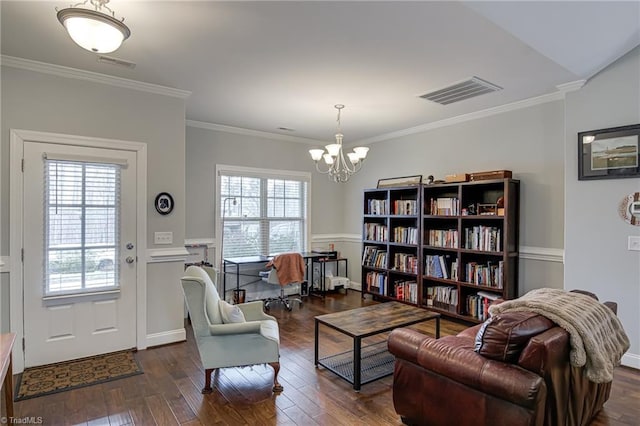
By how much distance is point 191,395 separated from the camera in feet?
8.73

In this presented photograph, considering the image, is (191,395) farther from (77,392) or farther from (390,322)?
(390,322)

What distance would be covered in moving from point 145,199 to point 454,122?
12.9ft

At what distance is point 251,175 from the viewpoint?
18.3 feet

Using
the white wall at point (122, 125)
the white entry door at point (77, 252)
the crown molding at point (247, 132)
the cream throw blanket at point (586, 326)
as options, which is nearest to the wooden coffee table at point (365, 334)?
the cream throw blanket at point (586, 326)

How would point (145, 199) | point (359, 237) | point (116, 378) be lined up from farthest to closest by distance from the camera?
point (359, 237) → point (145, 199) → point (116, 378)

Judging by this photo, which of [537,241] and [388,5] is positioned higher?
[388,5]

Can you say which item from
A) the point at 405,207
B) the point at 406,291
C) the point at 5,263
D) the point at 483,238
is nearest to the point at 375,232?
the point at 405,207

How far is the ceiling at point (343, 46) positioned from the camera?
225cm

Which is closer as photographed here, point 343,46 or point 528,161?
point 343,46

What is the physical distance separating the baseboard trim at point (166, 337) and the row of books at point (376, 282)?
2.89m

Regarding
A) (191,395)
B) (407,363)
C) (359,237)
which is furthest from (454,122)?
(191,395)

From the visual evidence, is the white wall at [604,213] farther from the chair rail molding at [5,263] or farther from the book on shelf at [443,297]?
the chair rail molding at [5,263]

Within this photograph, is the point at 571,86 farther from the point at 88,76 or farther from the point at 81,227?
the point at 81,227

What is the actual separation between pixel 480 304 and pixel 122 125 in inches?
170
